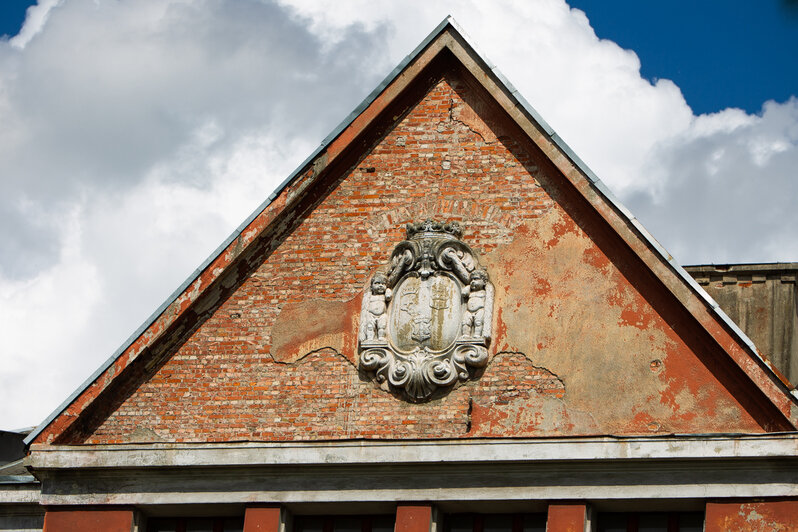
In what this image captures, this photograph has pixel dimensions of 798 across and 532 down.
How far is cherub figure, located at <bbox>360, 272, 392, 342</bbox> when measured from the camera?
18.4 m

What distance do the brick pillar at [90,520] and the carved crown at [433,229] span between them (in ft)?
14.1

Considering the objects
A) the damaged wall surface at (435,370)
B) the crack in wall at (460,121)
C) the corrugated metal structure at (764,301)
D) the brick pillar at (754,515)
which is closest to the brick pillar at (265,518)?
the damaged wall surface at (435,370)

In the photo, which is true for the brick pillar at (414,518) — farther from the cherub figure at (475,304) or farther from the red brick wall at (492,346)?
the cherub figure at (475,304)

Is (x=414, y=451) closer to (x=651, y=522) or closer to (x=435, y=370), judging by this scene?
(x=435, y=370)

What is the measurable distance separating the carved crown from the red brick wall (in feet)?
0.36

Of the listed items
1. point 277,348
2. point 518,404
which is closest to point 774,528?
point 518,404

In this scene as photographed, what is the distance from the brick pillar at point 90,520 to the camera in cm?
1852

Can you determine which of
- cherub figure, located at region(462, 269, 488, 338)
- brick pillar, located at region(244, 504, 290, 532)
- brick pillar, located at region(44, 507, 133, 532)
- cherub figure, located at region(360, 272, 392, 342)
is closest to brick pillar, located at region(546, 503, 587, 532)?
cherub figure, located at region(462, 269, 488, 338)

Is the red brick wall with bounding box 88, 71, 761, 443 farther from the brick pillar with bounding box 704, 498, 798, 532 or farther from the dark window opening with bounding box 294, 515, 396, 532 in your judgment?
the dark window opening with bounding box 294, 515, 396, 532

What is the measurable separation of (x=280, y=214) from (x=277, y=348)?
152cm

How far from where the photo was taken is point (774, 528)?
16578 millimetres

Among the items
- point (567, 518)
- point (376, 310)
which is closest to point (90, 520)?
point (376, 310)

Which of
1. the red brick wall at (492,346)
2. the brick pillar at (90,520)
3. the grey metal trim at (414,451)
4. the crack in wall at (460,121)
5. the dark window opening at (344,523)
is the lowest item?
the brick pillar at (90,520)

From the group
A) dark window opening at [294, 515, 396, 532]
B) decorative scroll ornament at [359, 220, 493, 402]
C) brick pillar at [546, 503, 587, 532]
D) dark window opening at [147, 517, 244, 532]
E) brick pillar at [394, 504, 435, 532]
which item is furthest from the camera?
dark window opening at [147, 517, 244, 532]
